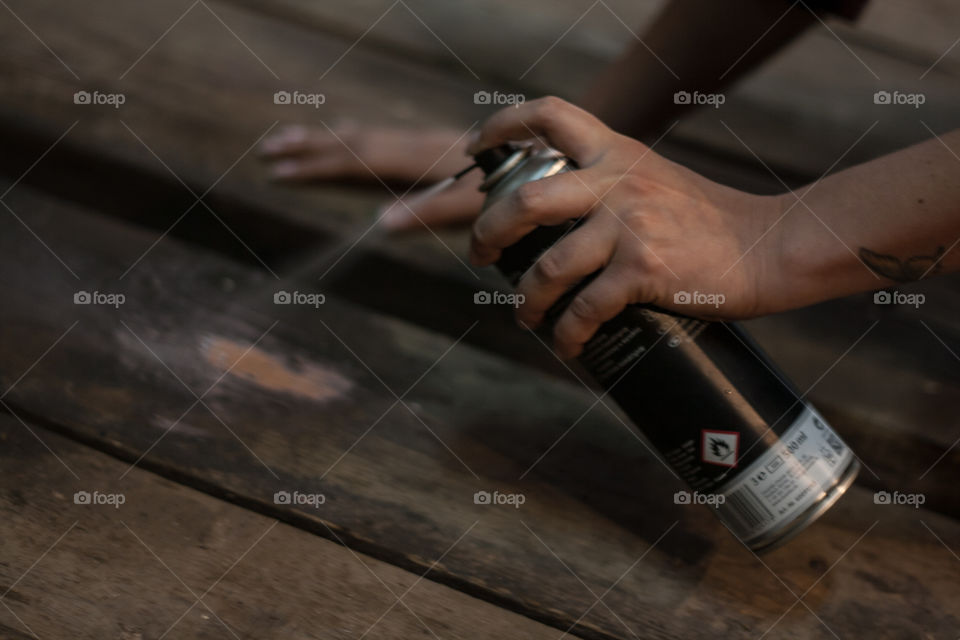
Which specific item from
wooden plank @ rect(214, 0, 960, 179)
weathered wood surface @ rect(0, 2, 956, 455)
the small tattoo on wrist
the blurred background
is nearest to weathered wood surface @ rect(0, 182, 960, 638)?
the blurred background

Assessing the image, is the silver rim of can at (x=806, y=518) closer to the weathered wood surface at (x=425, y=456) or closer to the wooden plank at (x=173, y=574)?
the weathered wood surface at (x=425, y=456)

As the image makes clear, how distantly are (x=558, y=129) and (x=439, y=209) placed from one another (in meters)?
0.36

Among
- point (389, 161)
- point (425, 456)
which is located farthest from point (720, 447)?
point (389, 161)

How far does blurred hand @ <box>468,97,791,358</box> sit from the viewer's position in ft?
1.86

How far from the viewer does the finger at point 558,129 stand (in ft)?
1.96

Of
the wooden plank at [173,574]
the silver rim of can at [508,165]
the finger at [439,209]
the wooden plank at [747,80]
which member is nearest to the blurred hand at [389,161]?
the finger at [439,209]

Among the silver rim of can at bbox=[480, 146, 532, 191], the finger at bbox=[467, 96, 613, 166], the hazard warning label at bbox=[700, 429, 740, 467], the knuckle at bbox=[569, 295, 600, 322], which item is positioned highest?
the finger at bbox=[467, 96, 613, 166]

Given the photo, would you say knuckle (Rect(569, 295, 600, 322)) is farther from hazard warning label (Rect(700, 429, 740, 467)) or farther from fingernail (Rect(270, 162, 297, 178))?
fingernail (Rect(270, 162, 297, 178))

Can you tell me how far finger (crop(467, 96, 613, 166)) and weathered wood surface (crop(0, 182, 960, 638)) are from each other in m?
0.24

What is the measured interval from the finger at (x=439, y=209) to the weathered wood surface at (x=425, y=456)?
163 mm

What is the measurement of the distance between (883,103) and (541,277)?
35.3 inches

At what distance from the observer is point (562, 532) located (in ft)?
2.04

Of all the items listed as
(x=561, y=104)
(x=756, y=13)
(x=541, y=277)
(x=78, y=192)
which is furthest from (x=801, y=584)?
(x=78, y=192)

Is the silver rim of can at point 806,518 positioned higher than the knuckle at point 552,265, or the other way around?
the knuckle at point 552,265
